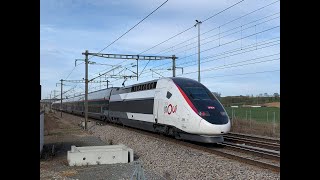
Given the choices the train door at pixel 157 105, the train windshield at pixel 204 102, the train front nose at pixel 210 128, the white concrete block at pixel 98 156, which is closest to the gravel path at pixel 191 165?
the white concrete block at pixel 98 156

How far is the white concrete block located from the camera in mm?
11078

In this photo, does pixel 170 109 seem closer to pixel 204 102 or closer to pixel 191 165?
pixel 204 102

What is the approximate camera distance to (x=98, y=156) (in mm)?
11281

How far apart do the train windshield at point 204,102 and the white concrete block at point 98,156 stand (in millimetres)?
4144

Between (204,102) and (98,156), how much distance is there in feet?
18.4

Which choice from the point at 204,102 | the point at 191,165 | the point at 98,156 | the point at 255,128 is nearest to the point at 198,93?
the point at 204,102

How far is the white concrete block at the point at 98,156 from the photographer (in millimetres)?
11078

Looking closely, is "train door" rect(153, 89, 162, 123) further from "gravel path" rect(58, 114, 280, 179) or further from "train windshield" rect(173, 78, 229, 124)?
"gravel path" rect(58, 114, 280, 179)

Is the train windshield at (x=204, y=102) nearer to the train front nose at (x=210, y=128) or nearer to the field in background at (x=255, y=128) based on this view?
the train front nose at (x=210, y=128)
